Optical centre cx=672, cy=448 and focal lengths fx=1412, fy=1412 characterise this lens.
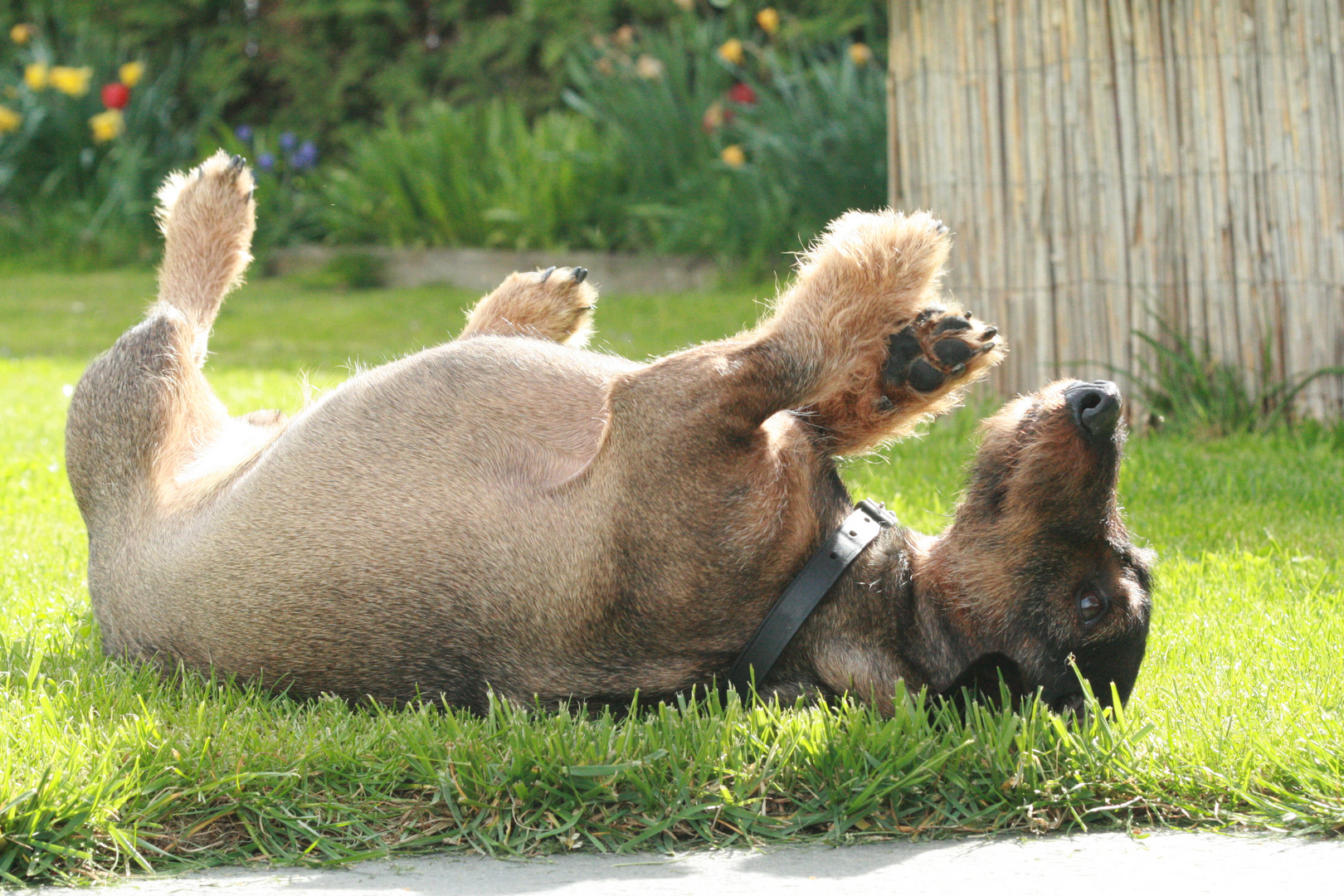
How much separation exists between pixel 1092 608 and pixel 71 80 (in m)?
12.1

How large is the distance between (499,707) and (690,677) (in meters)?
0.44

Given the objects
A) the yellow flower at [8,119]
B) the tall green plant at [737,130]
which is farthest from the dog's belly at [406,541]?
the yellow flower at [8,119]

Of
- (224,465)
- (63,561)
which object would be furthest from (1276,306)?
(63,561)

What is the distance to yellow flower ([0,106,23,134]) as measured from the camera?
42.1ft

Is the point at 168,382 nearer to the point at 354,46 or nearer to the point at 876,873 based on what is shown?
the point at 876,873

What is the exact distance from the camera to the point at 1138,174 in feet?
20.9

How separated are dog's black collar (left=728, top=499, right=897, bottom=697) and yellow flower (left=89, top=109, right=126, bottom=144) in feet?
38.0

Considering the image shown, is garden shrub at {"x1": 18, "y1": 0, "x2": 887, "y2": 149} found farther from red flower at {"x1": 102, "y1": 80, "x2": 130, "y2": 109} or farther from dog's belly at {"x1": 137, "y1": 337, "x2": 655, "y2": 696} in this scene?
dog's belly at {"x1": 137, "y1": 337, "x2": 655, "y2": 696}

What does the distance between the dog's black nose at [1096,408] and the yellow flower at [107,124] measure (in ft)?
39.0

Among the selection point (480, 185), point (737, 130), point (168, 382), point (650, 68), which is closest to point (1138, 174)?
point (168, 382)

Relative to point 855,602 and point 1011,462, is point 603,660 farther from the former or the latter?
point 1011,462

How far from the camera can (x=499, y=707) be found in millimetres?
3178

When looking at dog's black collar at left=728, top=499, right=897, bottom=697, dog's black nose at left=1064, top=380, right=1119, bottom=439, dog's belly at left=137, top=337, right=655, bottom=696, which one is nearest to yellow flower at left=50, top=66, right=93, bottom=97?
dog's belly at left=137, top=337, right=655, bottom=696

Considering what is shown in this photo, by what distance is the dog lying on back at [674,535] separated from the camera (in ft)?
10.3
